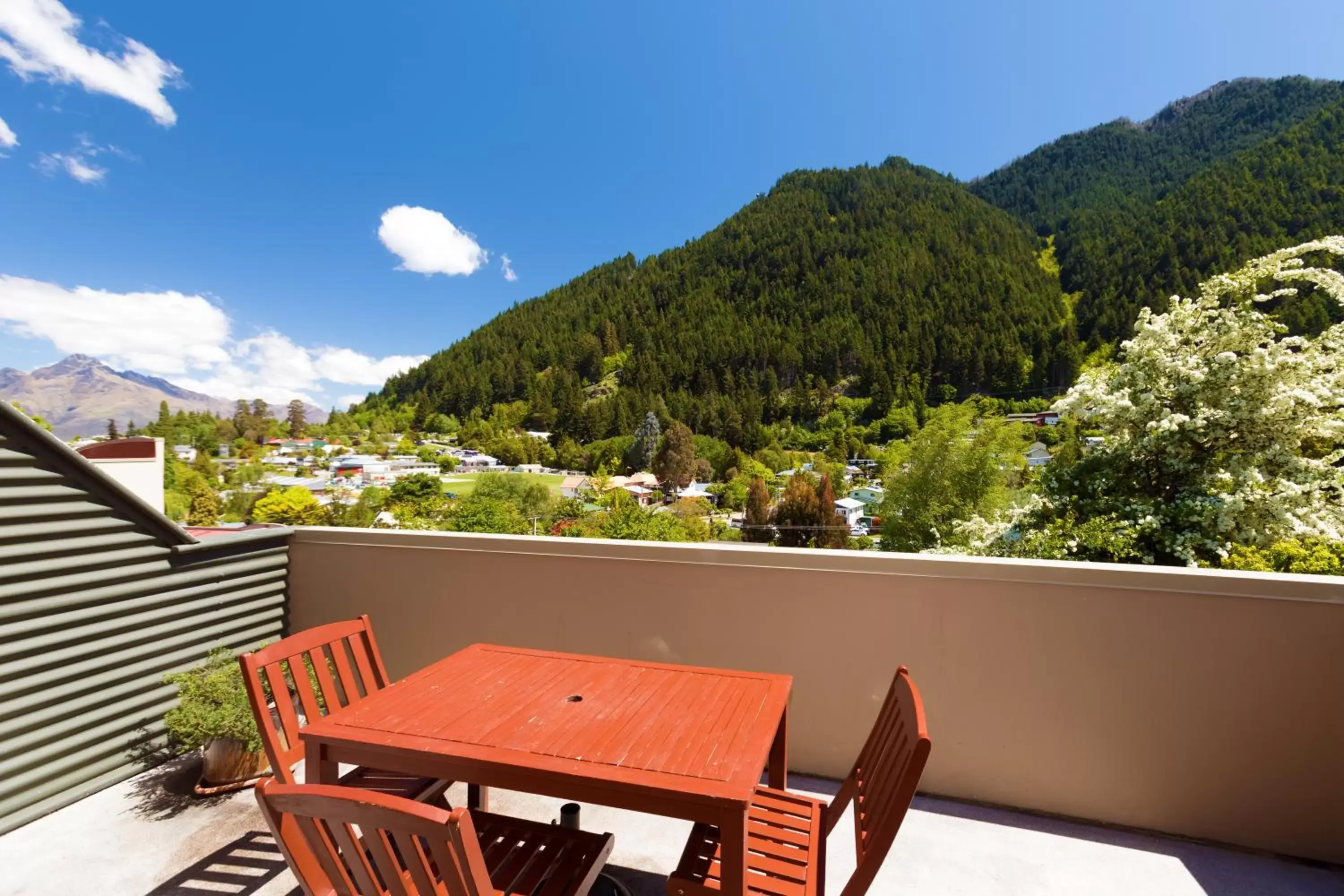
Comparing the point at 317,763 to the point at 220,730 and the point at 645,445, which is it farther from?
the point at 645,445

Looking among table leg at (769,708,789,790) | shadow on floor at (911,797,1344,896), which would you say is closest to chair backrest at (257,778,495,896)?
table leg at (769,708,789,790)

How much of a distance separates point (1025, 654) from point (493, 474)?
4205cm

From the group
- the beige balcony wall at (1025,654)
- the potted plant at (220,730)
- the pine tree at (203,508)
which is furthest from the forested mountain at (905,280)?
the potted plant at (220,730)

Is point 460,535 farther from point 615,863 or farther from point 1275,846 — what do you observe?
point 1275,846

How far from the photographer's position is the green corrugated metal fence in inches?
90.2

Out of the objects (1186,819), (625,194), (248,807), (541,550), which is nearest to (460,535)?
(541,550)

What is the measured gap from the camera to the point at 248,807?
2451 millimetres

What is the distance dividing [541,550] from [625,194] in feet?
279

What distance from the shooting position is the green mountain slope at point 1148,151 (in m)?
42.7

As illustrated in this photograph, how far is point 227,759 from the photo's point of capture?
8.32ft

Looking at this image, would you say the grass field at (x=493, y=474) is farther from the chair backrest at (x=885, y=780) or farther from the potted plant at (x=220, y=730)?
the chair backrest at (x=885, y=780)

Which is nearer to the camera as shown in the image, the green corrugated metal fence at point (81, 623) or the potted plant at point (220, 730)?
the green corrugated metal fence at point (81, 623)

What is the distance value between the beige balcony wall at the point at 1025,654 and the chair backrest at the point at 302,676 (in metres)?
0.92

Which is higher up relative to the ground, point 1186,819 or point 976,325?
point 976,325
